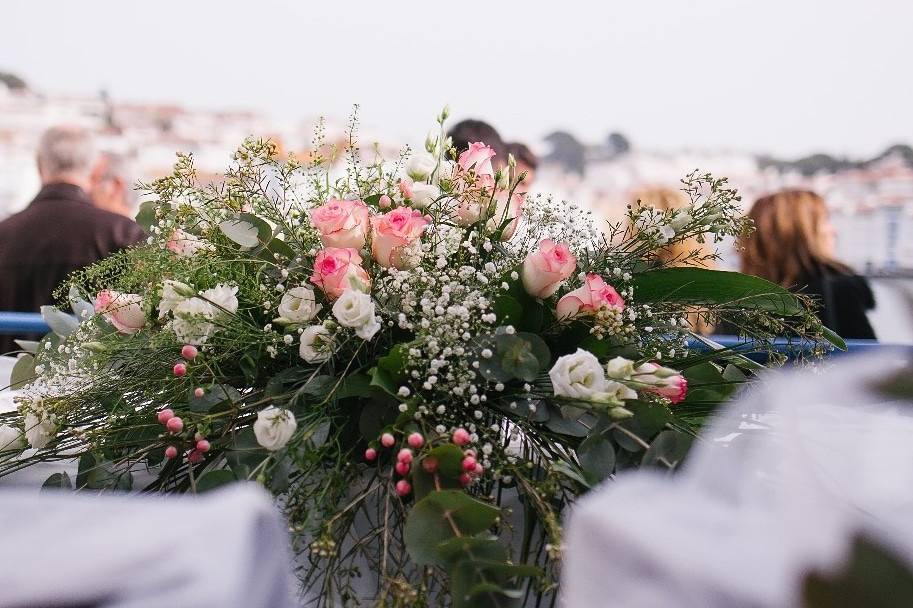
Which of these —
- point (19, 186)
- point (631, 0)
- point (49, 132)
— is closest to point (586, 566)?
point (49, 132)

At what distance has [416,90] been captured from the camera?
351cm

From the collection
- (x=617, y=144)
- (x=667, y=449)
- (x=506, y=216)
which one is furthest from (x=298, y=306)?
(x=617, y=144)

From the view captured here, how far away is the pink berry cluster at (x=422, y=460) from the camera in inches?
24.6

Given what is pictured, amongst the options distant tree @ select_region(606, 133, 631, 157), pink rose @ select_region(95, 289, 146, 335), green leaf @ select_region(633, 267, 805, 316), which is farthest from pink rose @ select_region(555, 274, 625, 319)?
distant tree @ select_region(606, 133, 631, 157)

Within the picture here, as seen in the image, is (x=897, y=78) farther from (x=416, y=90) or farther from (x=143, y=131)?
(x=143, y=131)

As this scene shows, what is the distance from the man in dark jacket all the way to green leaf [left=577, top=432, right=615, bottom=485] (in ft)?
7.66

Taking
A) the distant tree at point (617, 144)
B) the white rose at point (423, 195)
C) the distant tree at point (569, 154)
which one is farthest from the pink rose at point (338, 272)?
the distant tree at point (617, 144)

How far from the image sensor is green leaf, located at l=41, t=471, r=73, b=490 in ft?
2.51

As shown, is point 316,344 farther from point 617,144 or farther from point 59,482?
point 617,144

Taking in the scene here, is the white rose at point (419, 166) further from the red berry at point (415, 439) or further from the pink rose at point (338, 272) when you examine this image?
the red berry at point (415, 439)

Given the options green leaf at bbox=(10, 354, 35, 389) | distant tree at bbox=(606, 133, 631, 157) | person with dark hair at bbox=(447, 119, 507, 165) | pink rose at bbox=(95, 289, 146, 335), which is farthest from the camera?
distant tree at bbox=(606, 133, 631, 157)

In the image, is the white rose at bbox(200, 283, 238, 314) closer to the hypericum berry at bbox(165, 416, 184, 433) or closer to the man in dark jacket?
the hypericum berry at bbox(165, 416, 184, 433)

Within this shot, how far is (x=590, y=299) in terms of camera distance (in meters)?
0.79

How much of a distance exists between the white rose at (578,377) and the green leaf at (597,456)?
4 cm
